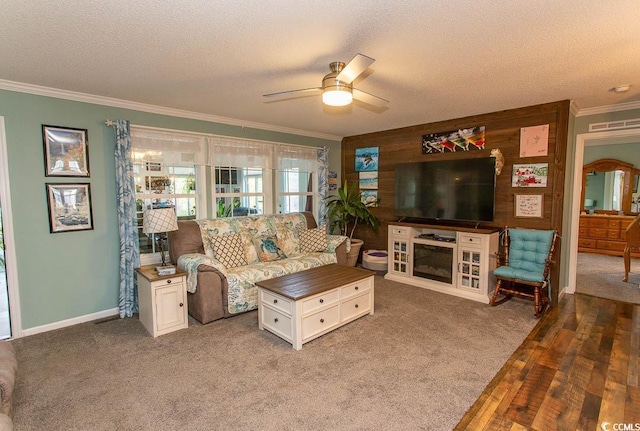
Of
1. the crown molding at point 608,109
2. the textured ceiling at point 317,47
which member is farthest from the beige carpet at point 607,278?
the textured ceiling at point 317,47

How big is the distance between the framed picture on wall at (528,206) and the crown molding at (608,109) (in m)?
1.21

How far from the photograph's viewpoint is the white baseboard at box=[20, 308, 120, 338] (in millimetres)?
3217

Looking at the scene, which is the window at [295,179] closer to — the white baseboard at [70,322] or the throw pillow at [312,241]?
the throw pillow at [312,241]

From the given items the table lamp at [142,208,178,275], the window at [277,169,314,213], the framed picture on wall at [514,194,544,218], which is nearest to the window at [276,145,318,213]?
the window at [277,169,314,213]

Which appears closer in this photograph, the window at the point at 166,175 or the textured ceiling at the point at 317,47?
the textured ceiling at the point at 317,47

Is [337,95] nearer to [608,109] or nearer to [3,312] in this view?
[608,109]

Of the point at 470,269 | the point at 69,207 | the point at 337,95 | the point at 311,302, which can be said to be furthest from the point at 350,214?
the point at 69,207

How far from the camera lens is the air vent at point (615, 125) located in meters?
3.81

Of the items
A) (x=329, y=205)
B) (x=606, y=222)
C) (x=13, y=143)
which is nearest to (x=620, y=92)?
(x=329, y=205)

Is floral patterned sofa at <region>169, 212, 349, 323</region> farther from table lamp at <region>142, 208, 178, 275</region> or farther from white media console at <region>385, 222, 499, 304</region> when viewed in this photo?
white media console at <region>385, 222, 499, 304</region>

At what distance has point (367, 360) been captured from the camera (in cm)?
270

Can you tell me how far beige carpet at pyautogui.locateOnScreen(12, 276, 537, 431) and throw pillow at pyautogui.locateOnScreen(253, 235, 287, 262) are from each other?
92 cm

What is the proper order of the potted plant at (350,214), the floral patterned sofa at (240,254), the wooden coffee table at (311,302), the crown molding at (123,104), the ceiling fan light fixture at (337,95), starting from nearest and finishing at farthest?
the ceiling fan light fixture at (337,95) → the wooden coffee table at (311,302) → the crown molding at (123,104) → the floral patterned sofa at (240,254) → the potted plant at (350,214)

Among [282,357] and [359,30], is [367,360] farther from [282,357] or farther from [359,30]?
[359,30]
